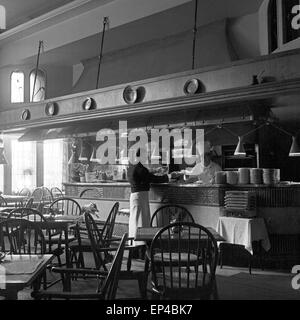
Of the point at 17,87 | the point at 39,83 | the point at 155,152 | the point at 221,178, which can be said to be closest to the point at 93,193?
the point at 155,152

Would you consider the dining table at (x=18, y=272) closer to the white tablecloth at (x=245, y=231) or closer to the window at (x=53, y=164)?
the white tablecloth at (x=245, y=231)

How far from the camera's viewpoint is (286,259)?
20.7 ft

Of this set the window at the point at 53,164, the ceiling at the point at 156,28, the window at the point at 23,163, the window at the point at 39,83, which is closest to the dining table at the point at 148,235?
the ceiling at the point at 156,28

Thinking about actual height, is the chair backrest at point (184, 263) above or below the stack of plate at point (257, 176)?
below

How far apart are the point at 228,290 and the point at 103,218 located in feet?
12.8

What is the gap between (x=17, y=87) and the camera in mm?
13016

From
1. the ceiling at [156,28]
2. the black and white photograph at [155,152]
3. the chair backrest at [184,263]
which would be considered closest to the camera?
the chair backrest at [184,263]

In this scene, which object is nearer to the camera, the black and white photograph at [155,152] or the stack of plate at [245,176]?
the black and white photograph at [155,152]

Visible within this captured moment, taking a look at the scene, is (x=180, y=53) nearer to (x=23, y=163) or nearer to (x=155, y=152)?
(x=155, y=152)

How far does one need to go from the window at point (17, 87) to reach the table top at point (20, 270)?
34.0 ft

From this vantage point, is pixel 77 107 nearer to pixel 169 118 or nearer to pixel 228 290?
pixel 169 118

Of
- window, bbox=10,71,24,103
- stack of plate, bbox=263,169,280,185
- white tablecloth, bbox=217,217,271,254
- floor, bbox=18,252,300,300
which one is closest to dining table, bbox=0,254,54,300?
floor, bbox=18,252,300,300

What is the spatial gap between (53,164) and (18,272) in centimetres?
1125

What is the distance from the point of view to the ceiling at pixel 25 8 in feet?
32.6
